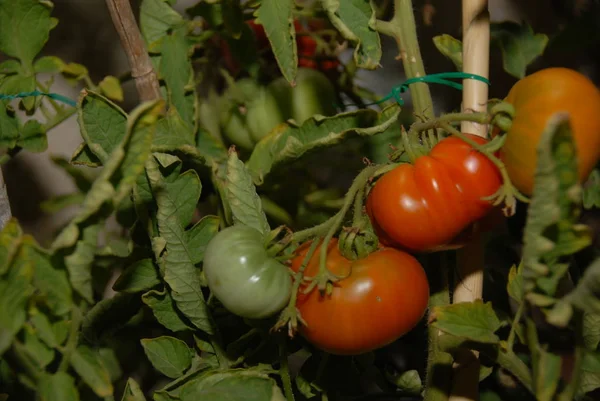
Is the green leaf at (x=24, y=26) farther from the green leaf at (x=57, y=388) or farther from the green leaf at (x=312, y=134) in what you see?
the green leaf at (x=57, y=388)

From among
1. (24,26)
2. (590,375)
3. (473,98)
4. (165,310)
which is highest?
(24,26)

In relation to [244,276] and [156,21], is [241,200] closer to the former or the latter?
[244,276]

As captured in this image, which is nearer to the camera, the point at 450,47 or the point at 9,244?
the point at 9,244

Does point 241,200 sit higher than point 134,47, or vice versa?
point 134,47

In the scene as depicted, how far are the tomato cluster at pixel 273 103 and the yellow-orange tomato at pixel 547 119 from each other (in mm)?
288

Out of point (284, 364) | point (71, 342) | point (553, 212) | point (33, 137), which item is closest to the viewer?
point (553, 212)

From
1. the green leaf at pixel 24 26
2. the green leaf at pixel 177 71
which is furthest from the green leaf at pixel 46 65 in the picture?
the green leaf at pixel 177 71

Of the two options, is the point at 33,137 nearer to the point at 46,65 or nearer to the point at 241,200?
the point at 46,65

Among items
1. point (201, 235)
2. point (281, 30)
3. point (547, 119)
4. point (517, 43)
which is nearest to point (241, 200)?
point (201, 235)

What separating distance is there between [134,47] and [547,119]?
43 cm

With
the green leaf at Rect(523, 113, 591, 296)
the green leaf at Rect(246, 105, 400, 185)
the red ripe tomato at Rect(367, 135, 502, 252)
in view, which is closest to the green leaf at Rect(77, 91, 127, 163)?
the green leaf at Rect(246, 105, 400, 185)

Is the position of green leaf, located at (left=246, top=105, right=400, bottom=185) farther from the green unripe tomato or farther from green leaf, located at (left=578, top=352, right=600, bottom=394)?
green leaf, located at (left=578, top=352, right=600, bottom=394)

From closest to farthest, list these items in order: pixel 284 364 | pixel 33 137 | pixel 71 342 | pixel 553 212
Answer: pixel 553 212 → pixel 71 342 → pixel 284 364 → pixel 33 137

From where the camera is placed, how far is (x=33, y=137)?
701 millimetres
